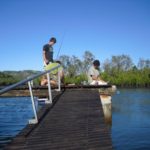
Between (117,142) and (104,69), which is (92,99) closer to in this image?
(117,142)

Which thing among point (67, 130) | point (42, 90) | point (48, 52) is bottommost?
point (67, 130)

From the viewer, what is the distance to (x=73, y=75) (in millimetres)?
102438

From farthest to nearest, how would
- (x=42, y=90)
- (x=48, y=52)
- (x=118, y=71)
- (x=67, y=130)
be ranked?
(x=118, y=71), (x=48, y=52), (x=42, y=90), (x=67, y=130)

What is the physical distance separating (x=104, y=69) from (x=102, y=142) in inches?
4032

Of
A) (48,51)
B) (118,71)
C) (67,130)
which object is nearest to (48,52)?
(48,51)

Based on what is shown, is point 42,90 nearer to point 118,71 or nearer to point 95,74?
point 95,74

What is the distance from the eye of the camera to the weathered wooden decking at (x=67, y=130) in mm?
5855

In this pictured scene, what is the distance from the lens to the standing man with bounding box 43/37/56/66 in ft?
44.2

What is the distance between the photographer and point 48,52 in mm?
13547

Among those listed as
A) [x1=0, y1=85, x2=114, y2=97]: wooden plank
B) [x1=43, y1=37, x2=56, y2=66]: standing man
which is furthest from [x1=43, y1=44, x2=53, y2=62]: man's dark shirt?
[x1=0, y1=85, x2=114, y2=97]: wooden plank

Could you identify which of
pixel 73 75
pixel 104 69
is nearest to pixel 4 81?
pixel 73 75

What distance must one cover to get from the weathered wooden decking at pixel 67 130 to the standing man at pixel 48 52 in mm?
3978

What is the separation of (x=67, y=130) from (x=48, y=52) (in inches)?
277

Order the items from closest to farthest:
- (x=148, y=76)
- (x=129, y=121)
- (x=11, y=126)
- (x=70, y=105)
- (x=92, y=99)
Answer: (x=70, y=105), (x=92, y=99), (x=11, y=126), (x=129, y=121), (x=148, y=76)
